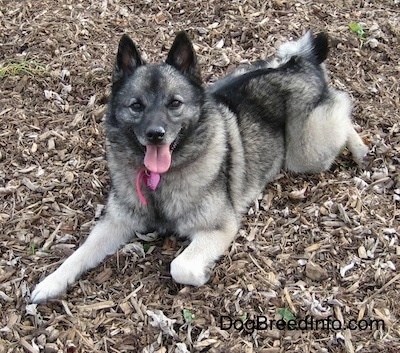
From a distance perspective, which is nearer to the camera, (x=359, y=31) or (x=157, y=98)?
(x=157, y=98)

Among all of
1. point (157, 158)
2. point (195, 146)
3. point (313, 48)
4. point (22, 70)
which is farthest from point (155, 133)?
point (22, 70)

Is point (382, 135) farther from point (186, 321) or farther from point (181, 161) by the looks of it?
point (186, 321)

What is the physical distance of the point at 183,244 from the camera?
3.92 m

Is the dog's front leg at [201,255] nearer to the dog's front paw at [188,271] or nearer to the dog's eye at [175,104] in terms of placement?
the dog's front paw at [188,271]

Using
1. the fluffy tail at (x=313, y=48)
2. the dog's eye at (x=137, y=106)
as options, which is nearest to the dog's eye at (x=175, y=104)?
the dog's eye at (x=137, y=106)

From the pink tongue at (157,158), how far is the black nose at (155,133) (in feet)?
0.54

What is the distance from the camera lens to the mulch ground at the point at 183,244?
11.0ft

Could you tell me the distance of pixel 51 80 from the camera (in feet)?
16.6

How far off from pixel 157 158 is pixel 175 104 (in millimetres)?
336

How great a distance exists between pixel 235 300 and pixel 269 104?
155 cm

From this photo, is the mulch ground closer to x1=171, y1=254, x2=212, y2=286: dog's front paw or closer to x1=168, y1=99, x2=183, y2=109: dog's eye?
x1=171, y1=254, x2=212, y2=286: dog's front paw

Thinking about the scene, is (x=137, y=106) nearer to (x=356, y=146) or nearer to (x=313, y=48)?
(x=313, y=48)

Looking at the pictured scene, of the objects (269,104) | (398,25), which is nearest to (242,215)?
(269,104)

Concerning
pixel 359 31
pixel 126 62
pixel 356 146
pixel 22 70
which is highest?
pixel 126 62
